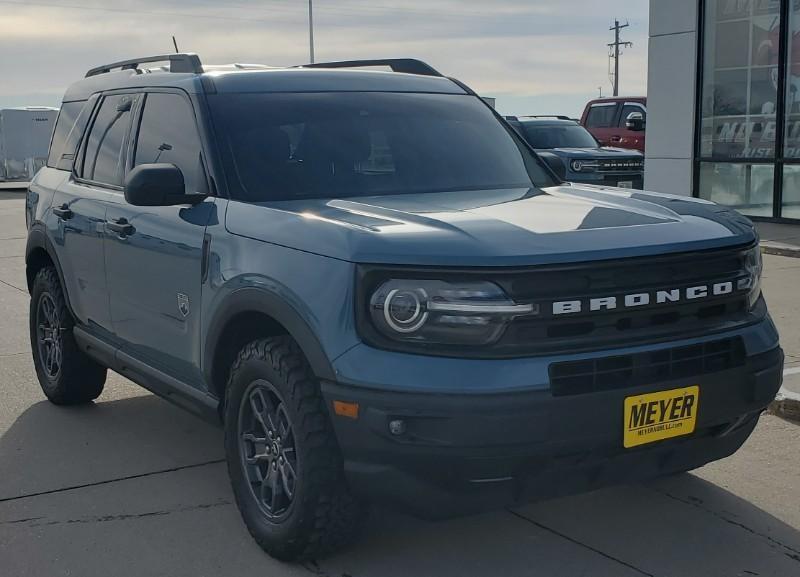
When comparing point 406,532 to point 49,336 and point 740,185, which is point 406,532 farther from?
point 740,185

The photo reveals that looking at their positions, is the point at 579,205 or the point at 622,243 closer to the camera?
the point at 622,243

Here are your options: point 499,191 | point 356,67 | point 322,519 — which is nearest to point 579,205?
point 499,191

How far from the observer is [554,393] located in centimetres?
330

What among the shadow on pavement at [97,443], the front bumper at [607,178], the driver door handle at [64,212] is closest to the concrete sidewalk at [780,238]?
the front bumper at [607,178]

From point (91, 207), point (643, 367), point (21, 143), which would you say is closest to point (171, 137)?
point (91, 207)

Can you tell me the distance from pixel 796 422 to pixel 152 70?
3.84 metres

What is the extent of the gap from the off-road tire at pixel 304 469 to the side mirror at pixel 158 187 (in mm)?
770

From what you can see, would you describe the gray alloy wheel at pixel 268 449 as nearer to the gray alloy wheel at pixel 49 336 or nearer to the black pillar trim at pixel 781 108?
the gray alloy wheel at pixel 49 336

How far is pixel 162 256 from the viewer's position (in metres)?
4.60

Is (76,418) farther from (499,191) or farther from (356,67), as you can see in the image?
(499,191)

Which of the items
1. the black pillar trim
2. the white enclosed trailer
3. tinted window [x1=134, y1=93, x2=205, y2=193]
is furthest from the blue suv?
the white enclosed trailer

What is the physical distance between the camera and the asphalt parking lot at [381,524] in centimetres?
388

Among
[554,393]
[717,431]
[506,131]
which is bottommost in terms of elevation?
[717,431]

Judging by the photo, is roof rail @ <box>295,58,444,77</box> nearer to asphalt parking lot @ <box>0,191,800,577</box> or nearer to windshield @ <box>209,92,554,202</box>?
Answer: windshield @ <box>209,92,554,202</box>
